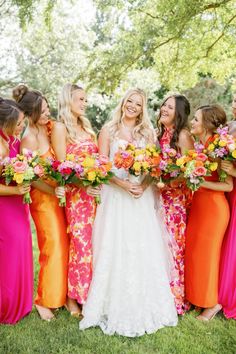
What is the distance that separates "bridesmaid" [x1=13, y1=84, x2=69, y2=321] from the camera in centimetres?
519

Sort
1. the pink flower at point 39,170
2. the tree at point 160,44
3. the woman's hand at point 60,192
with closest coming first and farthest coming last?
the pink flower at point 39,170 < the woman's hand at point 60,192 < the tree at point 160,44

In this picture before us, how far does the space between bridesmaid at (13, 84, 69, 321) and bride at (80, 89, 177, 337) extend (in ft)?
1.37

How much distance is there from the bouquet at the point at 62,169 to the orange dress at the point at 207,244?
1629 millimetres

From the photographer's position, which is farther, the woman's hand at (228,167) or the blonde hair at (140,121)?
the blonde hair at (140,121)

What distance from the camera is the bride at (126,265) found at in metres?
4.91

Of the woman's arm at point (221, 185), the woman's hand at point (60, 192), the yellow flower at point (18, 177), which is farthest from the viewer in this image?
the woman's arm at point (221, 185)

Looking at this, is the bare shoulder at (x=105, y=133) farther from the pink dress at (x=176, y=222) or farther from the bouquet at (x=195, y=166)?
the bouquet at (x=195, y=166)

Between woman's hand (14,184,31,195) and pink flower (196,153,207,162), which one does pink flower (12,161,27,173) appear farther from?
pink flower (196,153,207,162)

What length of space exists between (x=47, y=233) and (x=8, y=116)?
1444mm

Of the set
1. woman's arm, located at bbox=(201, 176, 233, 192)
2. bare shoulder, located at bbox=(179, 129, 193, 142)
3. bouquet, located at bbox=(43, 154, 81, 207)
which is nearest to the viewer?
bouquet, located at bbox=(43, 154, 81, 207)

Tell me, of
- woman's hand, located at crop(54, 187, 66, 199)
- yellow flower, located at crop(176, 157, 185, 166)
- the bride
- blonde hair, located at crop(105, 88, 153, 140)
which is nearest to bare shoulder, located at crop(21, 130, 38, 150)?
woman's hand, located at crop(54, 187, 66, 199)

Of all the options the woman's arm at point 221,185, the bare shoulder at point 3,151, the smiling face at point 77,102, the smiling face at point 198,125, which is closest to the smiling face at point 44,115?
the smiling face at point 77,102

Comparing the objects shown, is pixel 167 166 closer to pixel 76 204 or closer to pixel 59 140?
pixel 76 204

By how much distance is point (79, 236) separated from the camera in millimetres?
5172
